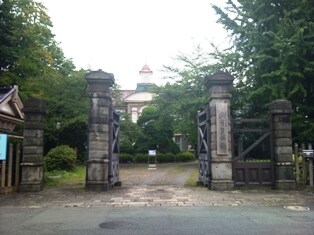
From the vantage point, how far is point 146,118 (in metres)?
40.0

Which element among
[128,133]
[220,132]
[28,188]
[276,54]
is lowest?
[28,188]

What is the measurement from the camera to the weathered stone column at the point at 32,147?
1158 cm

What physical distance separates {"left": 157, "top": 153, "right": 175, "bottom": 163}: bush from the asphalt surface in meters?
26.4

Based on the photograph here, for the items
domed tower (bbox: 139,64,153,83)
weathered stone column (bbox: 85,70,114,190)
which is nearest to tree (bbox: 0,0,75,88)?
weathered stone column (bbox: 85,70,114,190)

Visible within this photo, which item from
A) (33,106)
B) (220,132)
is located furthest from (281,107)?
(33,106)

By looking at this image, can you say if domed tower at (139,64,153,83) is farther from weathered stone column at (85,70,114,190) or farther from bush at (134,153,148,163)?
weathered stone column at (85,70,114,190)

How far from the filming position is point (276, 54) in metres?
17.5

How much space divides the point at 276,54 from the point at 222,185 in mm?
8607

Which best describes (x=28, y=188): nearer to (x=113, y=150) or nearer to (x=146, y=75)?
(x=113, y=150)

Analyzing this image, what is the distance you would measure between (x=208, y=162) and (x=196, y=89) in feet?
52.3

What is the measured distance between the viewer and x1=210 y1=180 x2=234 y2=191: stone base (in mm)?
11773

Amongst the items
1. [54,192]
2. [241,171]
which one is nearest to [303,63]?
[241,171]

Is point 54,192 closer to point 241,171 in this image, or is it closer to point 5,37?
point 241,171

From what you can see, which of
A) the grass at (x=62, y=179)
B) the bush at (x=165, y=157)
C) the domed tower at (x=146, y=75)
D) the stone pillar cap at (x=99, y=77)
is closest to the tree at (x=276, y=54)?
the stone pillar cap at (x=99, y=77)
